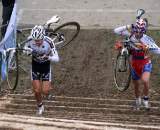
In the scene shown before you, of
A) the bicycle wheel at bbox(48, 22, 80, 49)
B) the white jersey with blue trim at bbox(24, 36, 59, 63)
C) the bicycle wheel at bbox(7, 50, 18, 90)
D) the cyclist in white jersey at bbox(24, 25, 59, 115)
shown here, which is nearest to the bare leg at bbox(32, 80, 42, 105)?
the cyclist in white jersey at bbox(24, 25, 59, 115)

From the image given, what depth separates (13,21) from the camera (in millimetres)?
13039

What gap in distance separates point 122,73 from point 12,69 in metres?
2.53

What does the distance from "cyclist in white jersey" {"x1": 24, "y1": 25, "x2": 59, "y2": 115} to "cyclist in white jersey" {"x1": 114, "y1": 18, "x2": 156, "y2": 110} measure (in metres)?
1.63

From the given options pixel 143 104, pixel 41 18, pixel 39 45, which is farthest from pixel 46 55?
pixel 41 18

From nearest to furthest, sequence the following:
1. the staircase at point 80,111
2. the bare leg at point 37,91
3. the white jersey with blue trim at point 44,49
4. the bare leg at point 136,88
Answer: the staircase at point 80,111, the white jersey with blue trim at point 44,49, the bare leg at point 37,91, the bare leg at point 136,88

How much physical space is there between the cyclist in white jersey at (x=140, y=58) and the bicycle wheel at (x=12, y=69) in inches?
103

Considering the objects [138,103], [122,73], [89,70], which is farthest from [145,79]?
[89,70]

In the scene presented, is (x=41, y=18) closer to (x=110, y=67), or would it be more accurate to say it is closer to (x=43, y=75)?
(x=110, y=67)

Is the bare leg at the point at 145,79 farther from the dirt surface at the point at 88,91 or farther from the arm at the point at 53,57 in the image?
the arm at the point at 53,57

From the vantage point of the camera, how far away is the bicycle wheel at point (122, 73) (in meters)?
12.2

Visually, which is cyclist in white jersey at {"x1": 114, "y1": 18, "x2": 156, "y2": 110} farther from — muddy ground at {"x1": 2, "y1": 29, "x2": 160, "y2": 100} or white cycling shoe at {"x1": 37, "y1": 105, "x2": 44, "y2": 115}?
white cycling shoe at {"x1": 37, "y1": 105, "x2": 44, "y2": 115}

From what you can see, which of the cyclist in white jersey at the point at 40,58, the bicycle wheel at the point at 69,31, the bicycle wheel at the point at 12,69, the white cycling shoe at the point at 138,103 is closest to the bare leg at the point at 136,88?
the white cycling shoe at the point at 138,103

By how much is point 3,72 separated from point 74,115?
260 centimetres

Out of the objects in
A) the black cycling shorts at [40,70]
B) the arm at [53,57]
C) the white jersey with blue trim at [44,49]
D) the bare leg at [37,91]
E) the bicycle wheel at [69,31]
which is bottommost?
the bare leg at [37,91]
